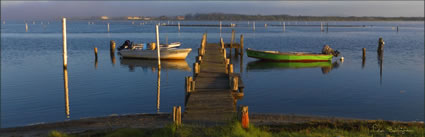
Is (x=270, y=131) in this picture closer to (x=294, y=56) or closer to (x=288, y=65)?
(x=288, y=65)

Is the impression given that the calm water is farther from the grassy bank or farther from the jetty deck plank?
the grassy bank

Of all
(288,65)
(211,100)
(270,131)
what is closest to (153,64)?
(288,65)

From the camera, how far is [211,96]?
1545 cm

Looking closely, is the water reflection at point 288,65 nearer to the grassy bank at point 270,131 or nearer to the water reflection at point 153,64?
the water reflection at point 153,64

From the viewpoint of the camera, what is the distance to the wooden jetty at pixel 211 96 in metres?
12.9

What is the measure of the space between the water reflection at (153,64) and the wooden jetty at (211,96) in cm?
1097

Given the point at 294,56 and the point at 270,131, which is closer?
the point at 270,131

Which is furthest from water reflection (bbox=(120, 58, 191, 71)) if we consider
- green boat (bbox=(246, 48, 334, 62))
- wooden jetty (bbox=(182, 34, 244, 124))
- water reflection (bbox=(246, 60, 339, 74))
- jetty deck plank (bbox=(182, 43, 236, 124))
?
jetty deck plank (bbox=(182, 43, 236, 124))

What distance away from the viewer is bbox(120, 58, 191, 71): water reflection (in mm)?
34287

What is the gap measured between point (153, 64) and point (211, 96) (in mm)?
21769

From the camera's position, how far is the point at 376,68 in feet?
117

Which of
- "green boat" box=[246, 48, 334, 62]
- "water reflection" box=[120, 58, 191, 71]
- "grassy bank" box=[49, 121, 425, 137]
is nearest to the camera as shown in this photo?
"grassy bank" box=[49, 121, 425, 137]

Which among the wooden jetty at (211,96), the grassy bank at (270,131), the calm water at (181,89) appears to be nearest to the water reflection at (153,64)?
the calm water at (181,89)

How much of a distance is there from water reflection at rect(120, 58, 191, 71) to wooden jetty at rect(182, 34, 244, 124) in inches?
432
